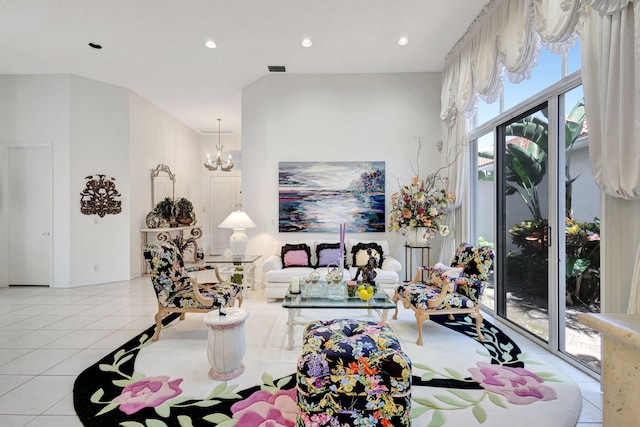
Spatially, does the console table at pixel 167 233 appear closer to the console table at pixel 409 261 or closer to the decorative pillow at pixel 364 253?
the decorative pillow at pixel 364 253

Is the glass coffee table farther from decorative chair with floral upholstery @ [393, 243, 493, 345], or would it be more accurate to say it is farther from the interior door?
the interior door

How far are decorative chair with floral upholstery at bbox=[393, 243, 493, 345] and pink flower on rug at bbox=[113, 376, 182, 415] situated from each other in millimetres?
2177

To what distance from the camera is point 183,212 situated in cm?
694

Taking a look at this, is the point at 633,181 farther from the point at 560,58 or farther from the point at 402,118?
the point at 402,118

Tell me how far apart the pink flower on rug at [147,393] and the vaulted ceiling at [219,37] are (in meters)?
3.77

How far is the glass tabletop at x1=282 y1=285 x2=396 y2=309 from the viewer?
108 inches

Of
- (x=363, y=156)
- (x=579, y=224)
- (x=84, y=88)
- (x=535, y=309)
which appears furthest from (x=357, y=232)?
(x=84, y=88)

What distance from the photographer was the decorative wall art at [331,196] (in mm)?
5012

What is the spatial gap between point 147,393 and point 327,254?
2.87m

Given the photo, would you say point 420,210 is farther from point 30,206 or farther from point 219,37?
point 30,206

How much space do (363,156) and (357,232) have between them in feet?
4.19

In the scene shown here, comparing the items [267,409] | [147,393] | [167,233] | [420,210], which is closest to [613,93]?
[420,210]

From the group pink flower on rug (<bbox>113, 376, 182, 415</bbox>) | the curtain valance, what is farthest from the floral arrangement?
pink flower on rug (<bbox>113, 376, 182, 415</bbox>)

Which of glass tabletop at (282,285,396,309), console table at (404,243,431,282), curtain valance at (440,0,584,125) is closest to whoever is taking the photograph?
curtain valance at (440,0,584,125)
